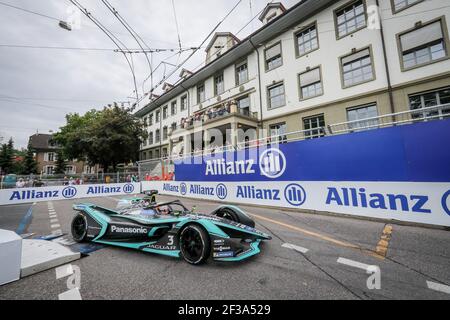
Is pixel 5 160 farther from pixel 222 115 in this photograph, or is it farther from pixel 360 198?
pixel 360 198

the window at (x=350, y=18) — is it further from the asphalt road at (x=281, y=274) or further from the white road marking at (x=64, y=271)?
the white road marking at (x=64, y=271)

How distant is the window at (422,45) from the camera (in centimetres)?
899

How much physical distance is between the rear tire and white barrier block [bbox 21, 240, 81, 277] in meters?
0.51

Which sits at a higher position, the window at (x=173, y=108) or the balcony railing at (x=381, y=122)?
the window at (x=173, y=108)

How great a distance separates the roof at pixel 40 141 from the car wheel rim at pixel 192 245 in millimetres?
56752

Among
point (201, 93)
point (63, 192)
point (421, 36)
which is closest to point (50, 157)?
point (63, 192)

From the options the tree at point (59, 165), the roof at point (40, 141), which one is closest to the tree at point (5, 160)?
the roof at point (40, 141)

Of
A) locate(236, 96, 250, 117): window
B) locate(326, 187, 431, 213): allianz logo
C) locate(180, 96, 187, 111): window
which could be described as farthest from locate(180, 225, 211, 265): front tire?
locate(180, 96, 187, 111): window

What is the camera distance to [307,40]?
13.3 m

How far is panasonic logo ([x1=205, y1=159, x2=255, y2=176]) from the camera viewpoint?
855cm
